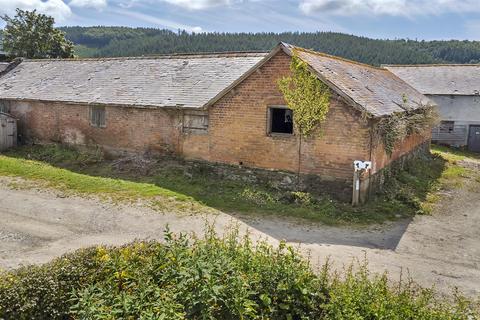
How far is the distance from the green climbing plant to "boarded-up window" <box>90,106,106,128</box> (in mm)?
9573

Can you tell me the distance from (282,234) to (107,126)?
11706 mm

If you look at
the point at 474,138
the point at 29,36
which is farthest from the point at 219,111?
the point at 29,36

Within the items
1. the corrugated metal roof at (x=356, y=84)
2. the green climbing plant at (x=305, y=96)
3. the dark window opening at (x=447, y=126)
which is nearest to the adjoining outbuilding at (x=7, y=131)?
the green climbing plant at (x=305, y=96)

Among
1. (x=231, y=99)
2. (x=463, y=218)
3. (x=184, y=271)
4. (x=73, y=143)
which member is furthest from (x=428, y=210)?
(x=73, y=143)

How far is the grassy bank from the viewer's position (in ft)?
45.2

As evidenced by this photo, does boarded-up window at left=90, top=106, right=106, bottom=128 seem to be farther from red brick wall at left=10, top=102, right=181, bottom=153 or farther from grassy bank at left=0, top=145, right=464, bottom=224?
grassy bank at left=0, top=145, right=464, bottom=224

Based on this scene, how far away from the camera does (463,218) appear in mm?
14203

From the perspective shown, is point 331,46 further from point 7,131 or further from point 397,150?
point 7,131

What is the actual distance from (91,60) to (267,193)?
1635 cm

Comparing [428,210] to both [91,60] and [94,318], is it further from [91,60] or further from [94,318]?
[91,60]

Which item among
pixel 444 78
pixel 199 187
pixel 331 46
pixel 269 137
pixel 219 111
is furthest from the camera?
pixel 331 46

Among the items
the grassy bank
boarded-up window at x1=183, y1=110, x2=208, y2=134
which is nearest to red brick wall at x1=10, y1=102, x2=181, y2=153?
boarded-up window at x1=183, y1=110, x2=208, y2=134

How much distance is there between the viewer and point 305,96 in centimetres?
1437

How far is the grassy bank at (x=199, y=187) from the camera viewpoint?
13.8 m
